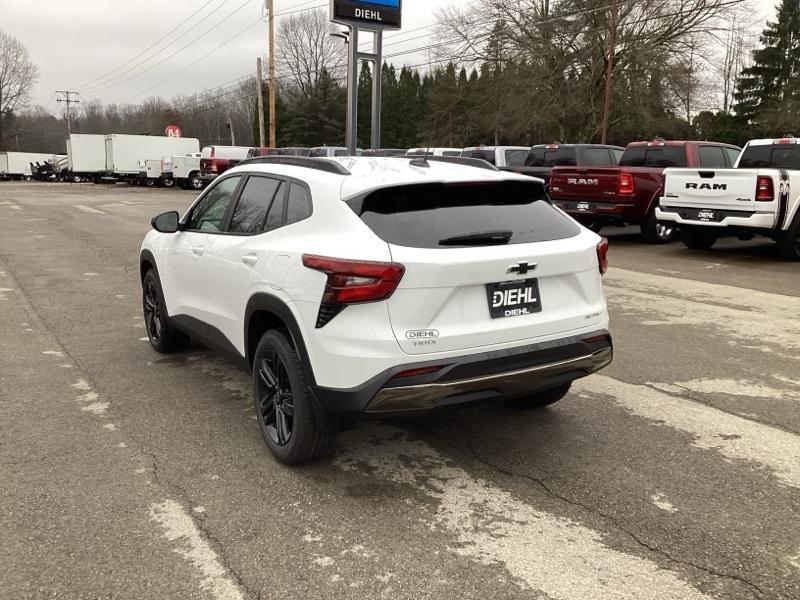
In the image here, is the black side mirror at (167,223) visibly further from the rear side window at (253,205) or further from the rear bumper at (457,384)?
the rear bumper at (457,384)

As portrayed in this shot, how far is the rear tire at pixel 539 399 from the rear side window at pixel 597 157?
12056 millimetres

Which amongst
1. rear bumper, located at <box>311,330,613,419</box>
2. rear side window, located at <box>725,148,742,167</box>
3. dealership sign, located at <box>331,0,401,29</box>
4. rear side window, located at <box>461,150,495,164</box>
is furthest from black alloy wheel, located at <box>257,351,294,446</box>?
rear side window, located at <box>461,150,495,164</box>

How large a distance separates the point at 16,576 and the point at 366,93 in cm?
8041

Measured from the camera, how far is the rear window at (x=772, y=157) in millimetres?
11164

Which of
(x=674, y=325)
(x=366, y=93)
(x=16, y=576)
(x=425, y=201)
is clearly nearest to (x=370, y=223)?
(x=425, y=201)

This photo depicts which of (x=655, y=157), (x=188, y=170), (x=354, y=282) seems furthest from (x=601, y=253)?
(x=188, y=170)

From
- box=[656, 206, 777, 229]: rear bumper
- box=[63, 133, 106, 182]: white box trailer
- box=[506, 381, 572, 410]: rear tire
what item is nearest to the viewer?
box=[506, 381, 572, 410]: rear tire

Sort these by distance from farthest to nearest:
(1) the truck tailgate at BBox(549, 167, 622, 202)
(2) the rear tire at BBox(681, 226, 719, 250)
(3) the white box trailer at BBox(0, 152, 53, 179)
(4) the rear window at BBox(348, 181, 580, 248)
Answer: (3) the white box trailer at BBox(0, 152, 53, 179), (1) the truck tailgate at BBox(549, 167, 622, 202), (2) the rear tire at BBox(681, 226, 719, 250), (4) the rear window at BBox(348, 181, 580, 248)

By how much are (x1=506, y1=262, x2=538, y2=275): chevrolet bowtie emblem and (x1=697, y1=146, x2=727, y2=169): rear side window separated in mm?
11288

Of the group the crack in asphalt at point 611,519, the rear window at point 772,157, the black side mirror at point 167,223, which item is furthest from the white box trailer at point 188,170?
the crack in asphalt at point 611,519

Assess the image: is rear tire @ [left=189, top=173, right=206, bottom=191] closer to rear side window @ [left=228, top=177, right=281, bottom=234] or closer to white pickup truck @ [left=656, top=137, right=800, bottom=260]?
white pickup truck @ [left=656, top=137, right=800, bottom=260]

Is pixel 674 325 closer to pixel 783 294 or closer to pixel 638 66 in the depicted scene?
pixel 783 294

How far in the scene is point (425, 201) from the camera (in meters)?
3.53

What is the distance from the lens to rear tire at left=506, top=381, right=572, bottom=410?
4.50 m
